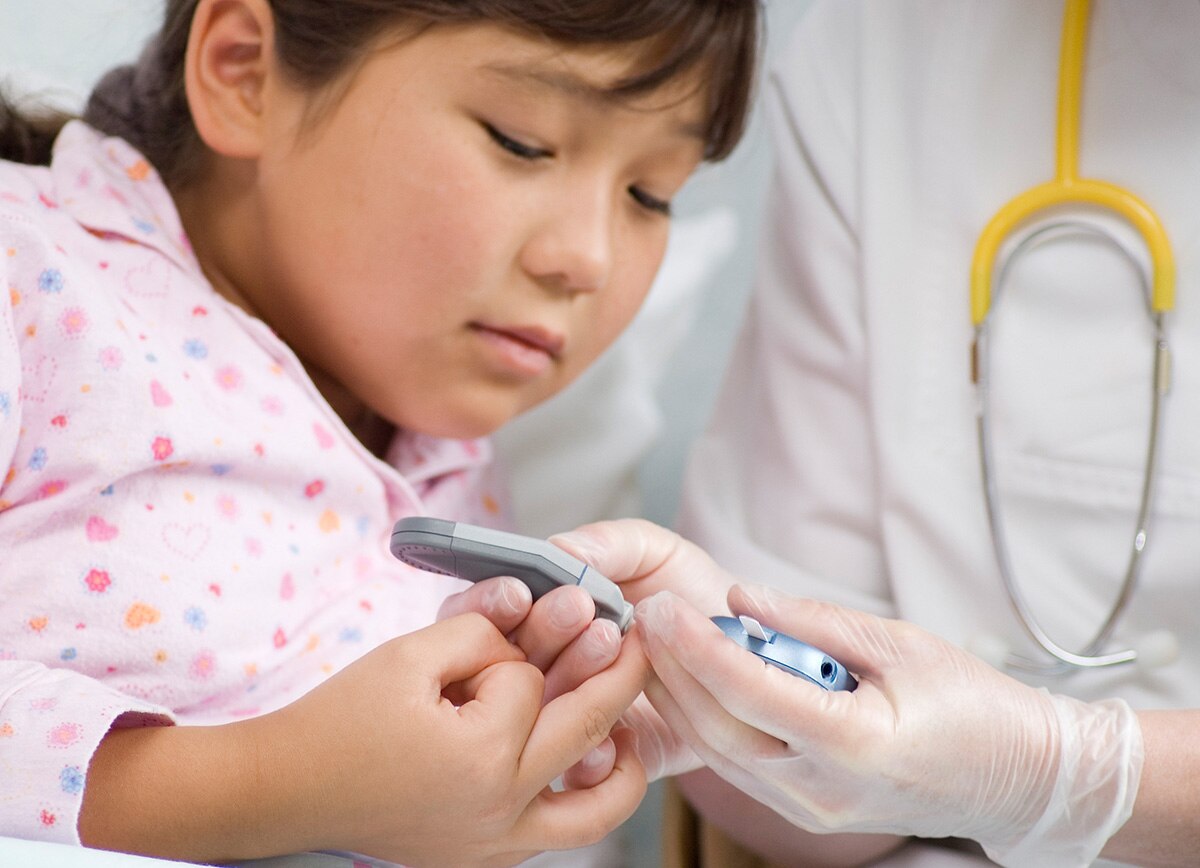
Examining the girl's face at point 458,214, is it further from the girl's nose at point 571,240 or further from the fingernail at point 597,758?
the fingernail at point 597,758

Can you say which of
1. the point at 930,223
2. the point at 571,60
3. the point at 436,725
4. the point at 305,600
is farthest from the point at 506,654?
the point at 930,223

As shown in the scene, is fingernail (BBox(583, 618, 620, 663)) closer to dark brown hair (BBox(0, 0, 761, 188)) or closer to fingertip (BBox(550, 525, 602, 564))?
fingertip (BBox(550, 525, 602, 564))

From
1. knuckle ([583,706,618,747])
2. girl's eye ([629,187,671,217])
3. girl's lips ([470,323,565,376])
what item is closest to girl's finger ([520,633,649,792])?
knuckle ([583,706,618,747])

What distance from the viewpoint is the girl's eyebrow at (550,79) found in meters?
0.86

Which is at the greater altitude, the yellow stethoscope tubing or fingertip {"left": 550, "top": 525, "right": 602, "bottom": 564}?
the yellow stethoscope tubing

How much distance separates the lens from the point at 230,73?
0.94 metres

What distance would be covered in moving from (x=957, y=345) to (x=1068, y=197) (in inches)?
5.7

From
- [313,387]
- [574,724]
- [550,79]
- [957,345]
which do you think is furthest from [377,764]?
[957,345]

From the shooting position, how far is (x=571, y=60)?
869 mm

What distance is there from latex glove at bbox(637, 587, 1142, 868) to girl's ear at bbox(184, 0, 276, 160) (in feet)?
1.71

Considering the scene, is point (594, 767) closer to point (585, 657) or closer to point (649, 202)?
point (585, 657)

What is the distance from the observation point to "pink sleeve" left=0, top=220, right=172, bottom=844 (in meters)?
0.63

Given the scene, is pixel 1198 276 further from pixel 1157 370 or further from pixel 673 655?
pixel 673 655

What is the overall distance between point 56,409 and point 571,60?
0.43 metres
